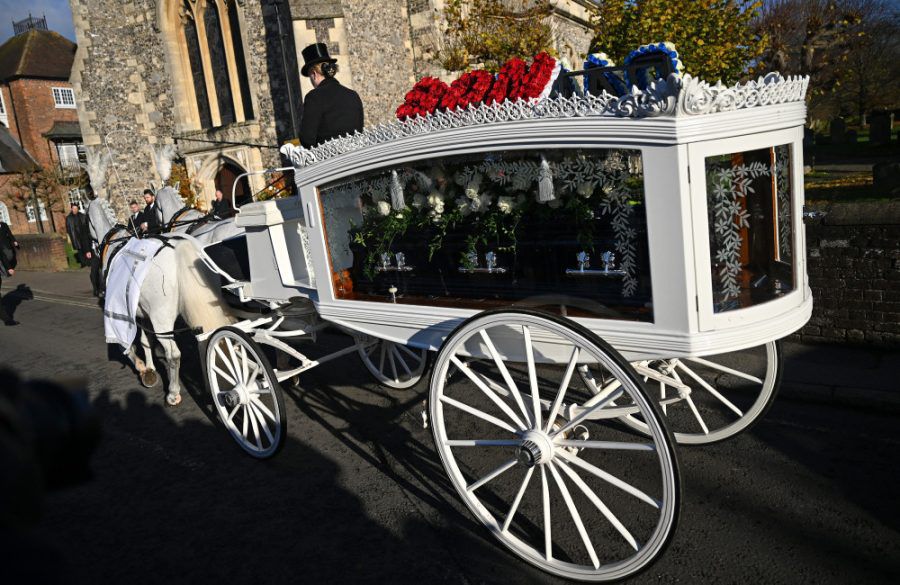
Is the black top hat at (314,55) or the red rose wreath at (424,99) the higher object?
the black top hat at (314,55)

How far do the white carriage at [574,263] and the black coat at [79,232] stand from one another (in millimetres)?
9655

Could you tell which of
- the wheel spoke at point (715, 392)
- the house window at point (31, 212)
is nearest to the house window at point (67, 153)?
the house window at point (31, 212)

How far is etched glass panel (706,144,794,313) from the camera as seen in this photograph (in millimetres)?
2863

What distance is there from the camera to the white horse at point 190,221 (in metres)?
5.91

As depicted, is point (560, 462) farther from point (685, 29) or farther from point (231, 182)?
point (231, 182)

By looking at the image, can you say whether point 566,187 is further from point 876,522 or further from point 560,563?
point 876,522

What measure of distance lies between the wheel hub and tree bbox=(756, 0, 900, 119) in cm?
1982

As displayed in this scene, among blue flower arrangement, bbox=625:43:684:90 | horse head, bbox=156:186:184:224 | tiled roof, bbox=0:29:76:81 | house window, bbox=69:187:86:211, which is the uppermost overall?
tiled roof, bbox=0:29:76:81

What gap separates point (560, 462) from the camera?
2.98 m

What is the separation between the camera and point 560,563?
2904 mm

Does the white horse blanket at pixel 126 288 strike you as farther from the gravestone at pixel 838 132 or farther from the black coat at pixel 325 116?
the gravestone at pixel 838 132

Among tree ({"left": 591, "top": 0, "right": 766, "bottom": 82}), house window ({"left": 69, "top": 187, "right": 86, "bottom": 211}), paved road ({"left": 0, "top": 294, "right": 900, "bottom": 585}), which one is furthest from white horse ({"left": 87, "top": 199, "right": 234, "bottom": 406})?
house window ({"left": 69, "top": 187, "right": 86, "bottom": 211})

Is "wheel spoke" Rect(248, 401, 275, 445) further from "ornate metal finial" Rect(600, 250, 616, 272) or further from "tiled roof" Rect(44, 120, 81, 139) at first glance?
"tiled roof" Rect(44, 120, 81, 139)

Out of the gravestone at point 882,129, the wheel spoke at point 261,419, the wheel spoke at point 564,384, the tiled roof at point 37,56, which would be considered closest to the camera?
the wheel spoke at point 564,384
